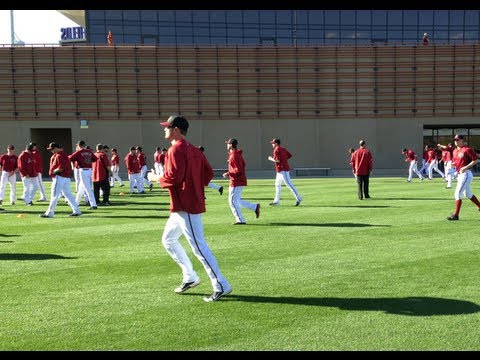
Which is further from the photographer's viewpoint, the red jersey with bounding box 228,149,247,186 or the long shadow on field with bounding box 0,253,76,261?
the red jersey with bounding box 228,149,247,186

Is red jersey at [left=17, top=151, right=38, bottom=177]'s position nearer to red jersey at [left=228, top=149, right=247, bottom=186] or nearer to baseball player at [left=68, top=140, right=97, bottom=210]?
baseball player at [left=68, top=140, right=97, bottom=210]

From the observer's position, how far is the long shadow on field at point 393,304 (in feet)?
18.6

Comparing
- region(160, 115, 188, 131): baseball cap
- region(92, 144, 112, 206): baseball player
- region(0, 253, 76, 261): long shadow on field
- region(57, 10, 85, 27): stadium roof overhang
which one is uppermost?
region(57, 10, 85, 27): stadium roof overhang

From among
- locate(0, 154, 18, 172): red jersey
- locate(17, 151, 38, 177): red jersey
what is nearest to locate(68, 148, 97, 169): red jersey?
locate(17, 151, 38, 177): red jersey

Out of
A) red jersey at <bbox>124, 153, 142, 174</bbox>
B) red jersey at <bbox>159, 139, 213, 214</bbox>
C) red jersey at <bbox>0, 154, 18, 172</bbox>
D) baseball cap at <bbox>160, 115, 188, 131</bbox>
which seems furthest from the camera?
red jersey at <bbox>124, 153, 142, 174</bbox>

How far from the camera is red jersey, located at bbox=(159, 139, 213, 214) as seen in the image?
600 centimetres

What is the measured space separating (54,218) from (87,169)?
2.67m

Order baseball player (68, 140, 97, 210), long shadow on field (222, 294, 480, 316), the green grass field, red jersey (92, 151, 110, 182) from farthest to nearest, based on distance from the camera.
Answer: red jersey (92, 151, 110, 182)
baseball player (68, 140, 97, 210)
long shadow on field (222, 294, 480, 316)
the green grass field

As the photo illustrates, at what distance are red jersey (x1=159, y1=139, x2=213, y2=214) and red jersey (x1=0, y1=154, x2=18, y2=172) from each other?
1582cm

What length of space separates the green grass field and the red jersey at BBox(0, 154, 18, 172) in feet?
25.7

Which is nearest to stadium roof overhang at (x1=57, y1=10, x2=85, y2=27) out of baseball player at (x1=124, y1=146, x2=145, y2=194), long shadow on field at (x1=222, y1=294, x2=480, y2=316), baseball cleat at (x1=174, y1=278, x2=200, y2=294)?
baseball player at (x1=124, y1=146, x2=145, y2=194)

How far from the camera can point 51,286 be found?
6.98m

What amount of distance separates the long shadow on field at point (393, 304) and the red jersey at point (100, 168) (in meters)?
13.1

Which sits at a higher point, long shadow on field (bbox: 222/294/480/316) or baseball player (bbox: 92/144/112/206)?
baseball player (bbox: 92/144/112/206)
